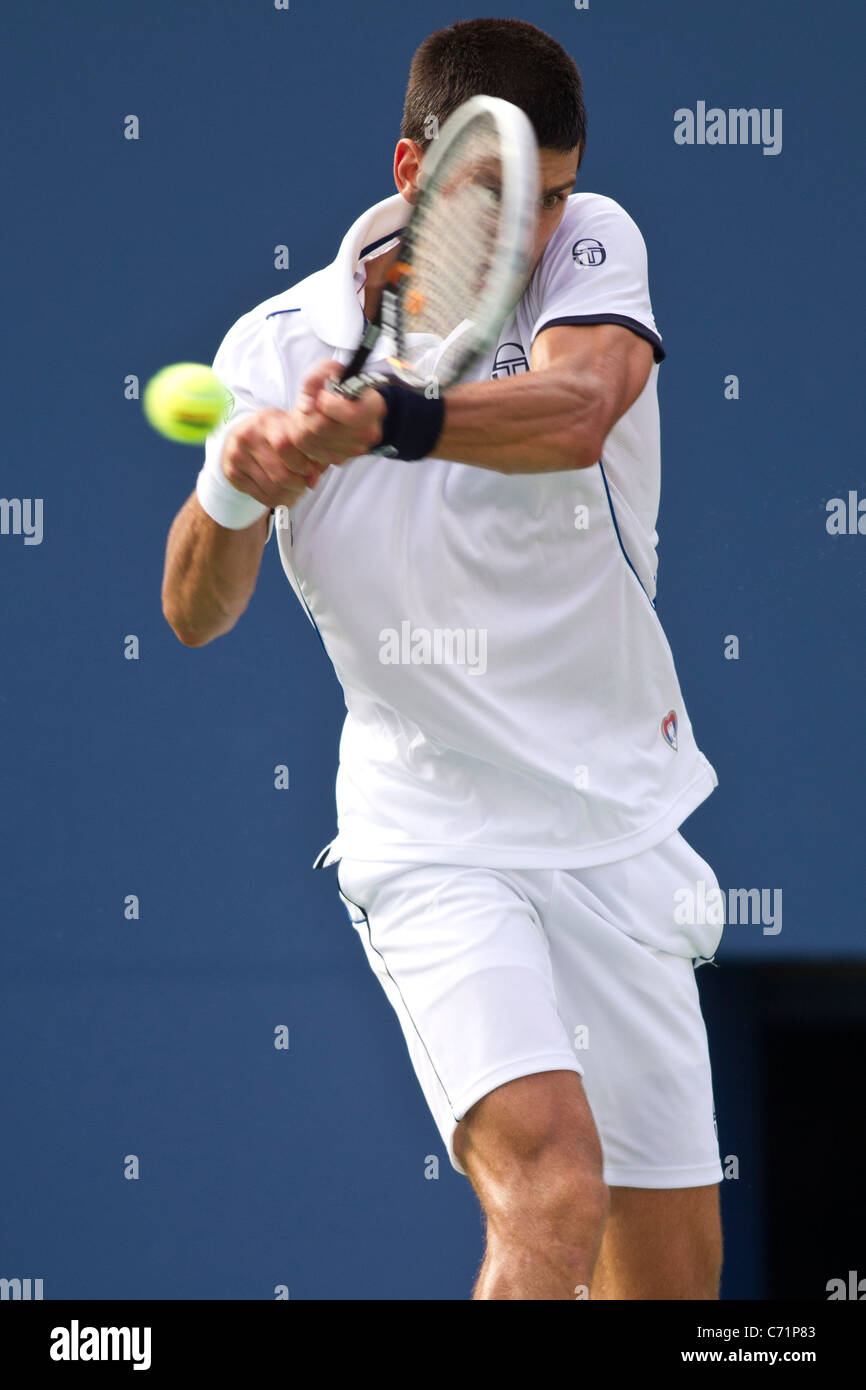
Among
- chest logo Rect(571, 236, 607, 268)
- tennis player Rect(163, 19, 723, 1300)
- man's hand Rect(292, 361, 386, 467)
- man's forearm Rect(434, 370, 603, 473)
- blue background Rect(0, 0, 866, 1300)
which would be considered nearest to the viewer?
man's hand Rect(292, 361, 386, 467)

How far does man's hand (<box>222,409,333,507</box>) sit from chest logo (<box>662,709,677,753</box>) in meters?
0.81

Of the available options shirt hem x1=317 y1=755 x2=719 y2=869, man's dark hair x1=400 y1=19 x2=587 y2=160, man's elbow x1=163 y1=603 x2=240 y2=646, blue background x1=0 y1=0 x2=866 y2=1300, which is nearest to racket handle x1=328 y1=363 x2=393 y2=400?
man's dark hair x1=400 y1=19 x2=587 y2=160

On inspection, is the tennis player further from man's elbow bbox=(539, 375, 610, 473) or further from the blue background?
the blue background

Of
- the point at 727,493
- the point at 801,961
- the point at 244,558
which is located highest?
the point at 727,493

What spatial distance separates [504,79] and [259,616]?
5.46 ft

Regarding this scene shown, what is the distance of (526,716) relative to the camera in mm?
2416

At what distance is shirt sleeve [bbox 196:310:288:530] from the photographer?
221 centimetres

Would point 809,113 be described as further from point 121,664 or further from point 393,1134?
point 393,1134

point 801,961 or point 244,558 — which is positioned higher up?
point 244,558

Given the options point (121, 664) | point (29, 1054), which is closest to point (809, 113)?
point (121, 664)

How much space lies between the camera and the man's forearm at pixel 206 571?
7.55ft

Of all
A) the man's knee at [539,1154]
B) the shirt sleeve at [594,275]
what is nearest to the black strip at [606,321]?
the shirt sleeve at [594,275]

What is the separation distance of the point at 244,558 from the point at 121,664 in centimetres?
141

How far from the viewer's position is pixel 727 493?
11.9 feet
